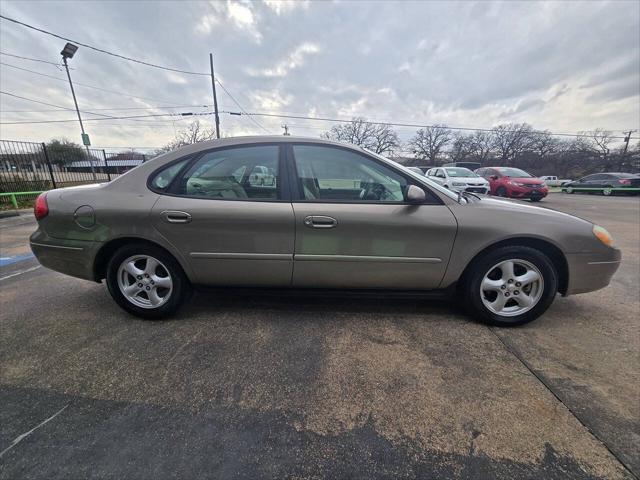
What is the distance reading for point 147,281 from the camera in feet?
8.11

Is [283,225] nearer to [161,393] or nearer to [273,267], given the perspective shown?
[273,267]

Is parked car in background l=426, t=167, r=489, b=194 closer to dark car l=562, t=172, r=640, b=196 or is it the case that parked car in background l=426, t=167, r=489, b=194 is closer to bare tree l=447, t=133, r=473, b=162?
dark car l=562, t=172, r=640, b=196

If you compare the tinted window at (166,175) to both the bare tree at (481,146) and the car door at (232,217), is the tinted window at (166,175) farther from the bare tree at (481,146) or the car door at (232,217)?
the bare tree at (481,146)

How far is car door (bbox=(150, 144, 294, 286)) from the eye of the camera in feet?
7.54

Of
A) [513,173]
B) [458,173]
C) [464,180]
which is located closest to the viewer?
[464,180]

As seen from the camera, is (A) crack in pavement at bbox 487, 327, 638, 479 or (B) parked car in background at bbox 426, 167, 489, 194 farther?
(B) parked car in background at bbox 426, 167, 489, 194

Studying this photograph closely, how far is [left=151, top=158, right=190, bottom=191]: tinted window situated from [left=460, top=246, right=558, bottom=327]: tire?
2558 mm

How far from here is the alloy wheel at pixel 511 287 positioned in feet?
7.73

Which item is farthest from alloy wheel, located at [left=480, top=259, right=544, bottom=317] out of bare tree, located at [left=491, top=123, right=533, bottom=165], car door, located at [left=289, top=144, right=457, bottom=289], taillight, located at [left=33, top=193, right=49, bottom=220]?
bare tree, located at [left=491, top=123, right=533, bottom=165]

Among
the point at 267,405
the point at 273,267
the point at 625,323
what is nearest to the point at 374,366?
the point at 267,405

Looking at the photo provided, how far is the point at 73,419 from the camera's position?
156cm

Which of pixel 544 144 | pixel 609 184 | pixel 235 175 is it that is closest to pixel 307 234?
pixel 235 175

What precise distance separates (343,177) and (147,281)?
1.88 meters

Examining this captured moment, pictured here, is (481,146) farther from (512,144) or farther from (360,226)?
(360,226)
